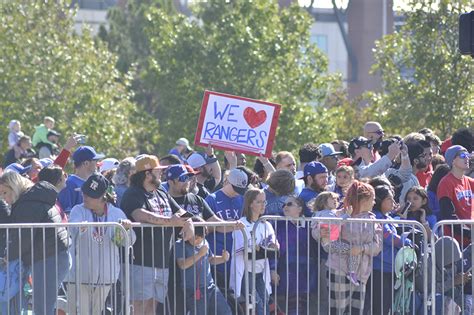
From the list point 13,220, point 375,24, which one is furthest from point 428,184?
point 375,24

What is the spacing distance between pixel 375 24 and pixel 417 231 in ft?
188

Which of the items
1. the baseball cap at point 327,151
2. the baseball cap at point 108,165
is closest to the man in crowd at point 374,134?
the baseball cap at point 327,151

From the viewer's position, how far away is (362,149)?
46.0 ft

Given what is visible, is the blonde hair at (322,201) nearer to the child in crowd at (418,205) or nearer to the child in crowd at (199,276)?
the child in crowd at (418,205)

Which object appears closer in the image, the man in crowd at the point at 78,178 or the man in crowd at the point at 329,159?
the man in crowd at the point at 78,178

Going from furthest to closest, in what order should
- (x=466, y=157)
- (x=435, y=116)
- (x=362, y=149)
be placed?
1. (x=435, y=116)
2. (x=362, y=149)
3. (x=466, y=157)

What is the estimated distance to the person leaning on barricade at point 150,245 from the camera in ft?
36.5

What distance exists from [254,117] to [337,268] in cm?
375

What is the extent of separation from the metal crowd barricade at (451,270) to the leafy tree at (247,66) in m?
22.6

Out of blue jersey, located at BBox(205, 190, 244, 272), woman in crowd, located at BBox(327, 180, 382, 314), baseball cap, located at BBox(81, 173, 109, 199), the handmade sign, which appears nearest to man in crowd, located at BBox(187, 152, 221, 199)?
the handmade sign

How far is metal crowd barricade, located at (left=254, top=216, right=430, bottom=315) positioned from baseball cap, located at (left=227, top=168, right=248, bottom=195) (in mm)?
734

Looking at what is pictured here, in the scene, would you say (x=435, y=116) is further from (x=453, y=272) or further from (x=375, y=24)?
(x=375, y=24)

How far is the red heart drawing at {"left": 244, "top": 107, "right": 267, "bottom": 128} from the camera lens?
14.5 metres

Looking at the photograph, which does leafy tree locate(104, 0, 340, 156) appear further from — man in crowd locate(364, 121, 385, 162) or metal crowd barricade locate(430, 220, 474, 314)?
metal crowd barricade locate(430, 220, 474, 314)
